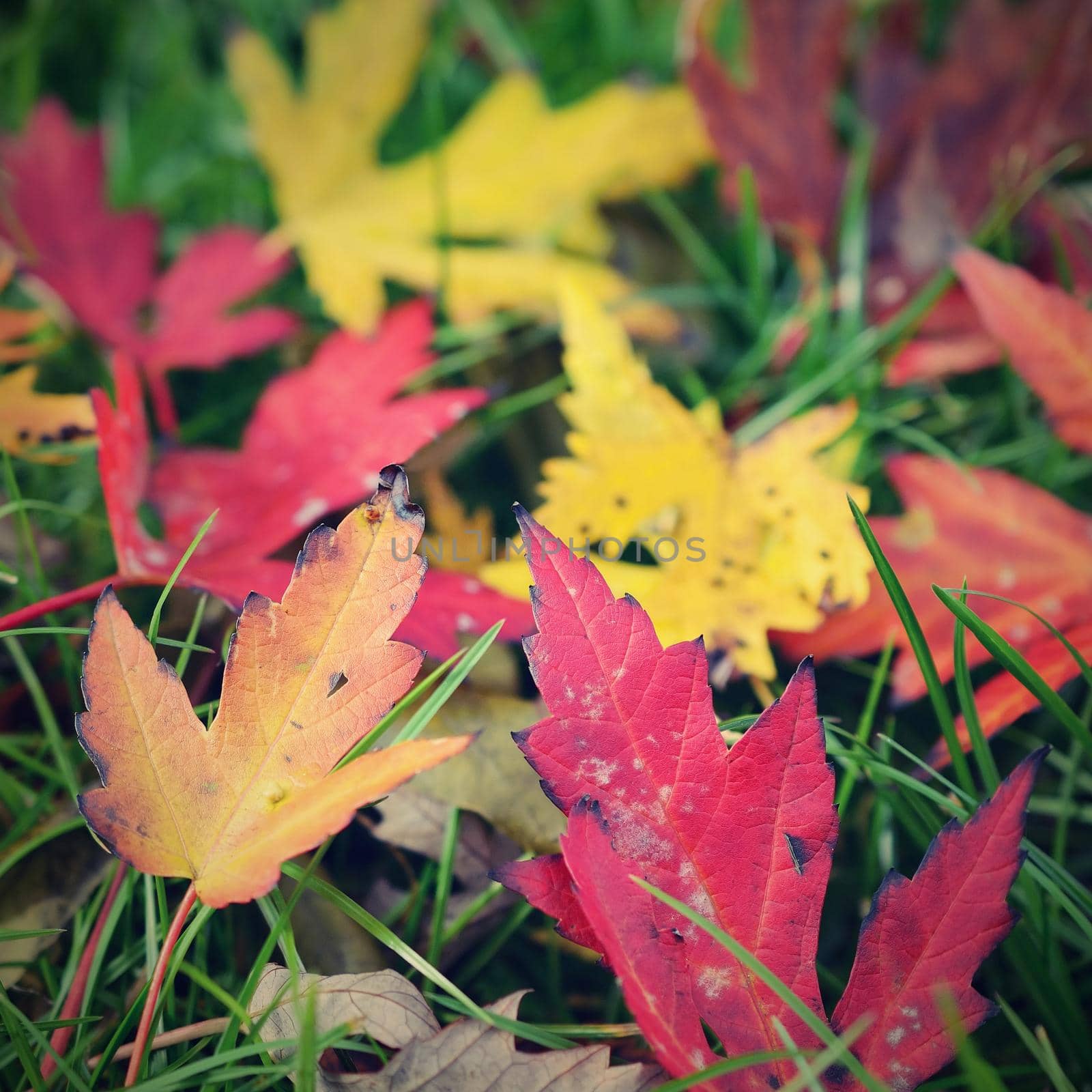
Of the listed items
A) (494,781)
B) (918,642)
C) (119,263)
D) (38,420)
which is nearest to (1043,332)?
(918,642)

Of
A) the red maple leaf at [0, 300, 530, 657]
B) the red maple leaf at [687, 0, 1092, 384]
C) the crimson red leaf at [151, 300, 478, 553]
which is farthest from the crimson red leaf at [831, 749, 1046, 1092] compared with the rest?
the red maple leaf at [687, 0, 1092, 384]

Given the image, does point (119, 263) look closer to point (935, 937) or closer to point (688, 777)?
point (688, 777)

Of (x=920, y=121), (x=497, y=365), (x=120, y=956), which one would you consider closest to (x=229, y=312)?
(x=497, y=365)

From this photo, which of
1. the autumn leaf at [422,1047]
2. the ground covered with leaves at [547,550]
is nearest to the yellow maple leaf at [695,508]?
the ground covered with leaves at [547,550]

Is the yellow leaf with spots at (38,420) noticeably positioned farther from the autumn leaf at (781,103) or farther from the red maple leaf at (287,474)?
the autumn leaf at (781,103)

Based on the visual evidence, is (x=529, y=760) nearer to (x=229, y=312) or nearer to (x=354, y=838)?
(x=354, y=838)

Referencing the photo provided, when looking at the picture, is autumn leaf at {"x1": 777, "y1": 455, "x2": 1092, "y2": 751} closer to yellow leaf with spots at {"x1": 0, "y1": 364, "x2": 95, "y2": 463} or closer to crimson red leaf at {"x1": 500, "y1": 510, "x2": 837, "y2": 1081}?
crimson red leaf at {"x1": 500, "y1": 510, "x2": 837, "y2": 1081}
